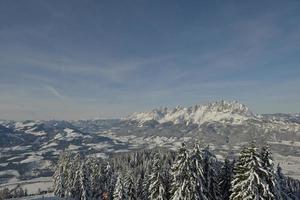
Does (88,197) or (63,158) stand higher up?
(63,158)

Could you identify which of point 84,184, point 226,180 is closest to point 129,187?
point 84,184

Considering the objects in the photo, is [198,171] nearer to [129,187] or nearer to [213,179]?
[213,179]

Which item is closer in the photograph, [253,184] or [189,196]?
[253,184]

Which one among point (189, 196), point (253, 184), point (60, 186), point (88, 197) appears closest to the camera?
point (253, 184)

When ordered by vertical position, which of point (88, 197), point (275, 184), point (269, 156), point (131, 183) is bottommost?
point (88, 197)

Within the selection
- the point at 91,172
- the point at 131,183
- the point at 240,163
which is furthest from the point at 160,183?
the point at 91,172

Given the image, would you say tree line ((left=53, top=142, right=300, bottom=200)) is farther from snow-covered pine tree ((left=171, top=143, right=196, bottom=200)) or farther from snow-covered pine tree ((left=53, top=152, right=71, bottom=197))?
snow-covered pine tree ((left=53, top=152, right=71, bottom=197))

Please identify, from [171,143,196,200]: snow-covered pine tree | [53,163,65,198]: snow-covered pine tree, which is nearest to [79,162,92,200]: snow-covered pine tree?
[53,163,65,198]: snow-covered pine tree

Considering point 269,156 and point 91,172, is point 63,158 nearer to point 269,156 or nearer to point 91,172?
point 91,172
